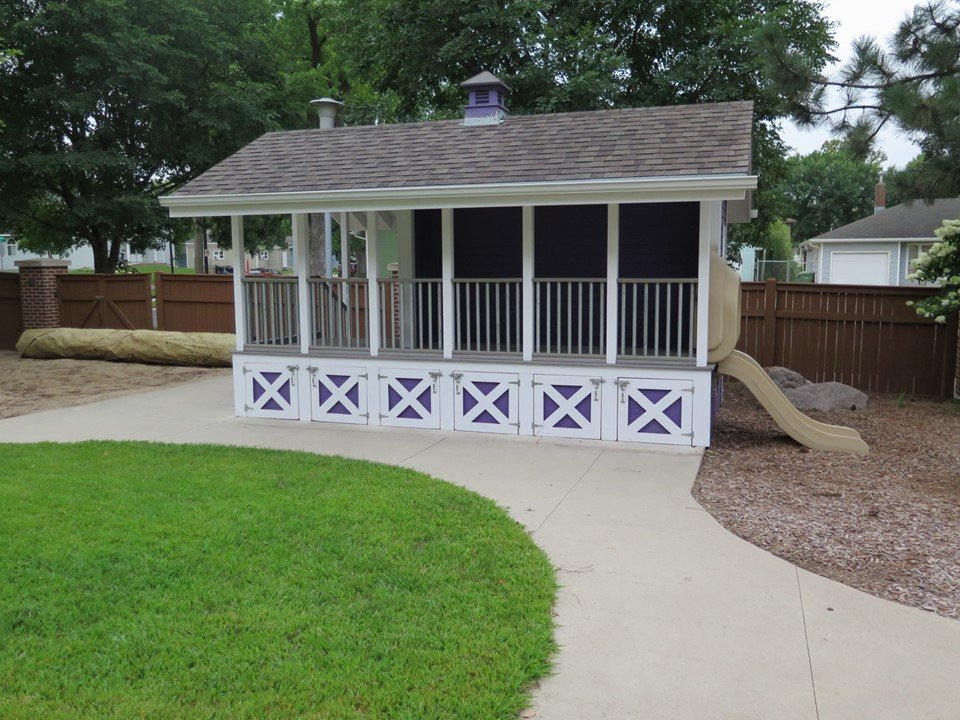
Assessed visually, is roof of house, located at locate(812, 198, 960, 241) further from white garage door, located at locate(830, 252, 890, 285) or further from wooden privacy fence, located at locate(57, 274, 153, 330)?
wooden privacy fence, located at locate(57, 274, 153, 330)

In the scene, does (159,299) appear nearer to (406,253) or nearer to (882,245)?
(406,253)

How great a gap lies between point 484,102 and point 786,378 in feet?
17.7

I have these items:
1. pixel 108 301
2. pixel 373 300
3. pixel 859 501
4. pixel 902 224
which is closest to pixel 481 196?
pixel 373 300

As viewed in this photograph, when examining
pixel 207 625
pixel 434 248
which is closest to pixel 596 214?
pixel 434 248

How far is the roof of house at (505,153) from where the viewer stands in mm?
7871

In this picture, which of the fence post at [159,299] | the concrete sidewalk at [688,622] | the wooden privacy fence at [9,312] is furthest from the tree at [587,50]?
the concrete sidewalk at [688,622]

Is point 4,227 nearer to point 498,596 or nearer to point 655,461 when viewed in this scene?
point 655,461

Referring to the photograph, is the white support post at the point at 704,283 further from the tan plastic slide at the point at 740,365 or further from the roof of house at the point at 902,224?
the roof of house at the point at 902,224

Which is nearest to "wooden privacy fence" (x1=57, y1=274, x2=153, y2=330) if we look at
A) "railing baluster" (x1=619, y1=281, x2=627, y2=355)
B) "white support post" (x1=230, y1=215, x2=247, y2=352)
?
"white support post" (x1=230, y1=215, x2=247, y2=352)

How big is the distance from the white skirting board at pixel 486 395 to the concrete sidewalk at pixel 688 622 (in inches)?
34.5

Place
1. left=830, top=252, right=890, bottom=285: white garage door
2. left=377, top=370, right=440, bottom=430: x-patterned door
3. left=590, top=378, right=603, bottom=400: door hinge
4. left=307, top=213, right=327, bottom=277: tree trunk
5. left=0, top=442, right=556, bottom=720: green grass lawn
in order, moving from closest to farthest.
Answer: left=0, top=442, right=556, bottom=720: green grass lawn, left=590, top=378, right=603, bottom=400: door hinge, left=377, top=370, right=440, bottom=430: x-patterned door, left=307, top=213, right=327, bottom=277: tree trunk, left=830, top=252, right=890, bottom=285: white garage door

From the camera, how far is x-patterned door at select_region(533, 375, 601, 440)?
814 cm

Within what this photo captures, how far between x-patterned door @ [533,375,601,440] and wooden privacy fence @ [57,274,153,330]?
10.8 metres

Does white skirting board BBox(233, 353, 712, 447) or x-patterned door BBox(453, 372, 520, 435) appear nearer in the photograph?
white skirting board BBox(233, 353, 712, 447)
